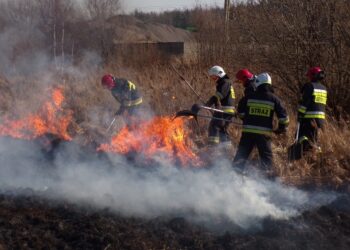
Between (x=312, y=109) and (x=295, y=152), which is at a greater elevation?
(x=312, y=109)

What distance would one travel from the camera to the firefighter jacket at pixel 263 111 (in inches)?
291

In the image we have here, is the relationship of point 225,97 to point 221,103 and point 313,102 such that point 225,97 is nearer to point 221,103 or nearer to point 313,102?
point 221,103

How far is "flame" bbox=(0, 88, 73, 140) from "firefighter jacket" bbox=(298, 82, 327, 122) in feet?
15.6

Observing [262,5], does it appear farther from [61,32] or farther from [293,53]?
[61,32]

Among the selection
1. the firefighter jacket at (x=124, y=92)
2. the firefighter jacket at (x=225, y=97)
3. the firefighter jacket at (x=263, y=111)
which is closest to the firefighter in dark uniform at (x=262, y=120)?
the firefighter jacket at (x=263, y=111)

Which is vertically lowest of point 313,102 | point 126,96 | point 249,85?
point 126,96

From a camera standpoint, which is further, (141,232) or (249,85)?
(249,85)

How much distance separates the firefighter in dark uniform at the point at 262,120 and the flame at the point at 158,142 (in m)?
1.13

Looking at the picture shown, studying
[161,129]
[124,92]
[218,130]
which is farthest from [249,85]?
[124,92]

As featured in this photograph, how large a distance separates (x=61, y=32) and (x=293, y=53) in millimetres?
6181

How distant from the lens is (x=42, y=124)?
987 centimetres

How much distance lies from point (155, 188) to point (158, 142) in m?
2.39

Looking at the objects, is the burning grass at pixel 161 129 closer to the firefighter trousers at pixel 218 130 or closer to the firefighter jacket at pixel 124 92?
the firefighter trousers at pixel 218 130

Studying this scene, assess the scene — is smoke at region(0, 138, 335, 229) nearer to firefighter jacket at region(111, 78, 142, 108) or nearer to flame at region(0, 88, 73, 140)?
flame at region(0, 88, 73, 140)
